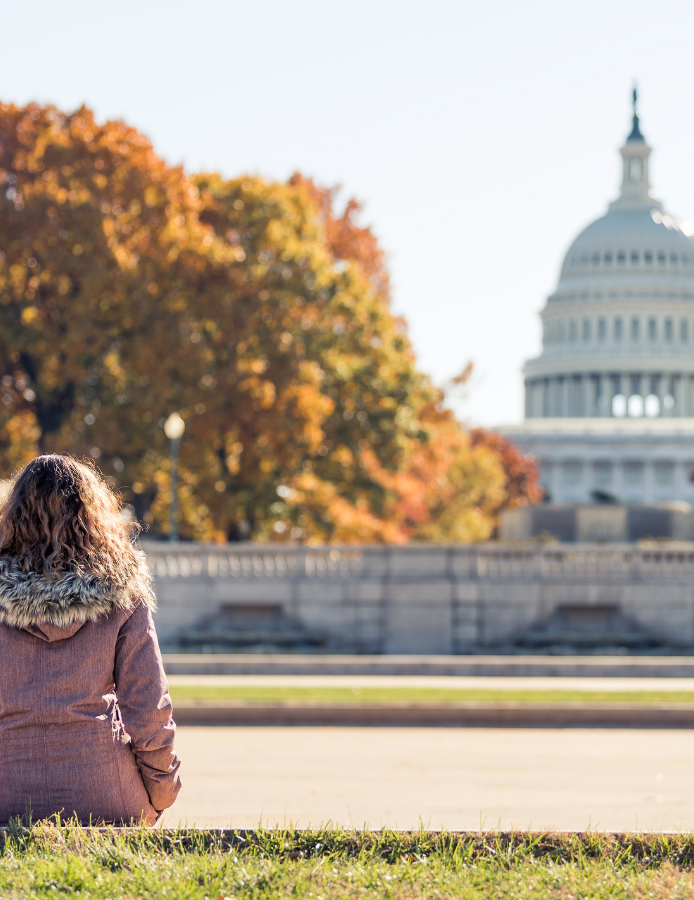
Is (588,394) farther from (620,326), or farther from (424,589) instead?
(424,589)

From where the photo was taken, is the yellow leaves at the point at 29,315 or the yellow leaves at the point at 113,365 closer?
the yellow leaves at the point at 29,315

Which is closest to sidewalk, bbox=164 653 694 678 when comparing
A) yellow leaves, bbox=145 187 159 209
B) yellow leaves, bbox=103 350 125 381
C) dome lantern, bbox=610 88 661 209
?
yellow leaves, bbox=103 350 125 381

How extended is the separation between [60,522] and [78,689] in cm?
59

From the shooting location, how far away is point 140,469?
33.3 meters

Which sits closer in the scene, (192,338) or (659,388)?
(192,338)

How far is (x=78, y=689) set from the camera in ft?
16.3

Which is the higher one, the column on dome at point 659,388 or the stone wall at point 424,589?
the column on dome at point 659,388

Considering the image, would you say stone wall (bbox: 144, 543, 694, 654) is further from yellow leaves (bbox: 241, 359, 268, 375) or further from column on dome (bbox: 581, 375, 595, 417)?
column on dome (bbox: 581, 375, 595, 417)

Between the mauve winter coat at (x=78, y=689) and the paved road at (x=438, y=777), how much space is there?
2779 millimetres

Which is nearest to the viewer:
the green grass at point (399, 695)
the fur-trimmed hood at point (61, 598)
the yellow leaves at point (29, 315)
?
the fur-trimmed hood at point (61, 598)

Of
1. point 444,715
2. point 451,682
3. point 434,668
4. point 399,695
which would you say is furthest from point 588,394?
point 444,715

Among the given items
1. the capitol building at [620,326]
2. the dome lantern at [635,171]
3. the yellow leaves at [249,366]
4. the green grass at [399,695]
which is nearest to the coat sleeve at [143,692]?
the green grass at [399,695]

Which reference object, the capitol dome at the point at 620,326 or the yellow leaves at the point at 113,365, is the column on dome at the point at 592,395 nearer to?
the capitol dome at the point at 620,326

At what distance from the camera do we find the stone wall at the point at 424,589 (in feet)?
87.1
